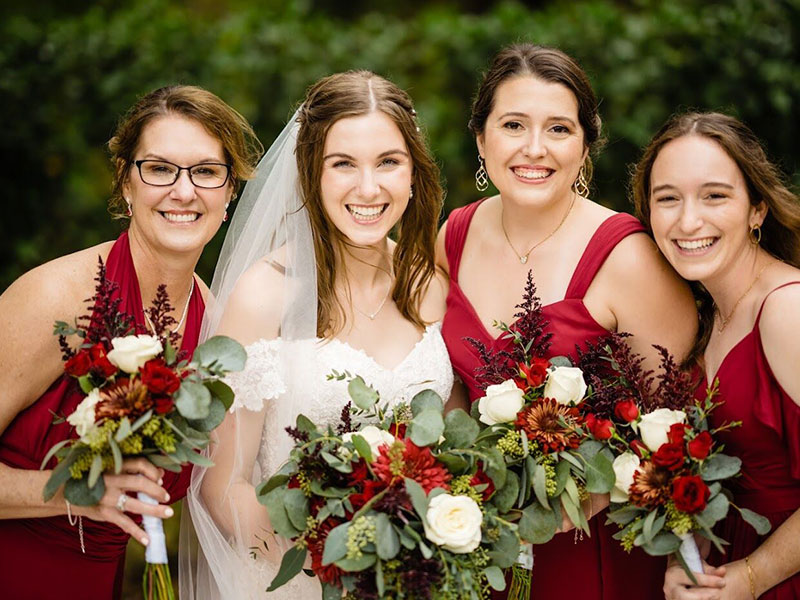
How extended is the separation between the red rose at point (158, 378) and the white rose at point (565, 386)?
1.20 meters

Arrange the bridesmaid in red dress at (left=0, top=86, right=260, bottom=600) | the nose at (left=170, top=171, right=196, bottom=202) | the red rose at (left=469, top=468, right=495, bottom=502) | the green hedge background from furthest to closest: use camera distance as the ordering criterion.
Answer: the green hedge background < the nose at (left=170, top=171, right=196, bottom=202) < the bridesmaid in red dress at (left=0, top=86, right=260, bottom=600) < the red rose at (left=469, top=468, right=495, bottom=502)

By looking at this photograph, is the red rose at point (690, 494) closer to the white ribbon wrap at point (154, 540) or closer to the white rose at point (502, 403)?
the white rose at point (502, 403)

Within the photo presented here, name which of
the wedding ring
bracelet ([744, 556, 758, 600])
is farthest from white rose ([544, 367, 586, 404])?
the wedding ring

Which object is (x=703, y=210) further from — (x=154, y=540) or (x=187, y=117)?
(x=154, y=540)

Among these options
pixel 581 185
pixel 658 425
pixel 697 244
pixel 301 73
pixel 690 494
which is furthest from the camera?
pixel 301 73

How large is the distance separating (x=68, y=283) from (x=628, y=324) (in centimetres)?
208

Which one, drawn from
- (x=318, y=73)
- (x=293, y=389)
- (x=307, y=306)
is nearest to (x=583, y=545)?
(x=293, y=389)

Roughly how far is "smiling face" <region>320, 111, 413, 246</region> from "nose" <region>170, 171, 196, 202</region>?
19.4 inches

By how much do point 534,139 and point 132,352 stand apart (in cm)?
176

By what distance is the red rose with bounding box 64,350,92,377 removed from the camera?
104 inches

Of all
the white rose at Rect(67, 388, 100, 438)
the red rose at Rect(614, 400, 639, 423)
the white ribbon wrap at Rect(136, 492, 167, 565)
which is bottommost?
the white ribbon wrap at Rect(136, 492, 167, 565)

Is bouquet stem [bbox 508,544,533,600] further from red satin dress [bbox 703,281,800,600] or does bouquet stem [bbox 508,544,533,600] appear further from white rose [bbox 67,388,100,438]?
white rose [bbox 67,388,100,438]

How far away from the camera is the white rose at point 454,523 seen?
257 centimetres

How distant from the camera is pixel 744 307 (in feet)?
10.6
